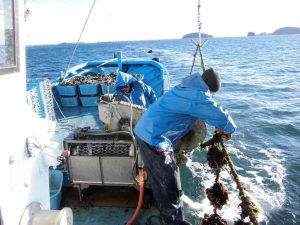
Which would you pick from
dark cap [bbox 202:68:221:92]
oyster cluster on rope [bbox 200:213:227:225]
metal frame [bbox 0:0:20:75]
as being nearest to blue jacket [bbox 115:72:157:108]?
dark cap [bbox 202:68:221:92]

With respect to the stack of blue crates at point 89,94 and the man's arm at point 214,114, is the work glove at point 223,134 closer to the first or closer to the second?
the man's arm at point 214,114

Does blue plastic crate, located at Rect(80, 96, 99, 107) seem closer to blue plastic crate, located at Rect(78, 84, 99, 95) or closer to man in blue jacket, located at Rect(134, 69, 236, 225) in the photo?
blue plastic crate, located at Rect(78, 84, 99, 95)

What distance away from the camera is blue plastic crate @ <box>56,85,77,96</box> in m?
10.1

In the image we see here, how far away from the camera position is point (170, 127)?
390cm

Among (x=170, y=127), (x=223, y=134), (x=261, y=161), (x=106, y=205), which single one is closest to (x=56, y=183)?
(x=106, y=205)

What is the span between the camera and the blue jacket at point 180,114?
3.54 meters

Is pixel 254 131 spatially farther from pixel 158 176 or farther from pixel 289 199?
pixel 158 176

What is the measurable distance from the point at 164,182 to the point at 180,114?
0.81 m

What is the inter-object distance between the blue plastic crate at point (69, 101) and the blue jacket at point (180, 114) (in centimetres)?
661

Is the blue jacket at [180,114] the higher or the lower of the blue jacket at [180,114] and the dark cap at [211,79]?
the lower

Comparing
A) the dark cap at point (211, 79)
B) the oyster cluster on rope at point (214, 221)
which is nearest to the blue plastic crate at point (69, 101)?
the dark cap at point (211, 79)

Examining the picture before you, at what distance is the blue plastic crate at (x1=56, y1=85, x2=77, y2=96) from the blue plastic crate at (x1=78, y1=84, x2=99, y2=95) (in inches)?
7.7

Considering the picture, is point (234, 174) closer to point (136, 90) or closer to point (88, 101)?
point (136, 90)

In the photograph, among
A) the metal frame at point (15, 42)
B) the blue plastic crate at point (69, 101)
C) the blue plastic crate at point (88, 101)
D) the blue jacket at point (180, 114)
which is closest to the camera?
the metal frame at point (15, 42)
